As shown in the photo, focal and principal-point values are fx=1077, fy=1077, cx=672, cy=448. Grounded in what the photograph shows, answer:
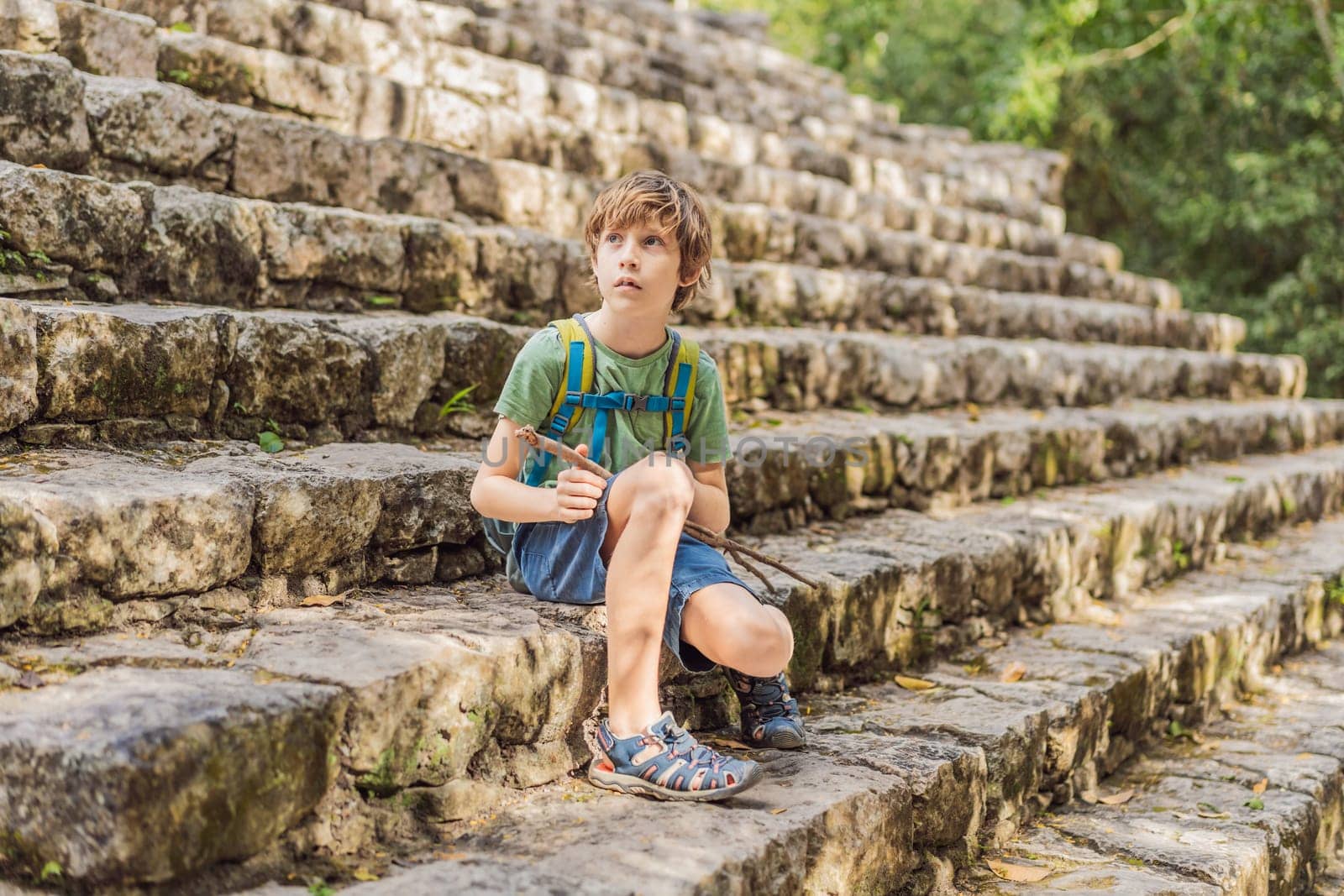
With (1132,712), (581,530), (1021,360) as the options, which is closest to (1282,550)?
(1021,360)

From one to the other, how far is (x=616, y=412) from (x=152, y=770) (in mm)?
1123

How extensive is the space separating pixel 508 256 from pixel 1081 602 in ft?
7.45

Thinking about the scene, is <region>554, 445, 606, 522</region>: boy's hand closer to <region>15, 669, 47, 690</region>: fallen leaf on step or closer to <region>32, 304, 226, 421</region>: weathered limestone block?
<region>15, 669, 47, 690</region>: fallen leaf on step

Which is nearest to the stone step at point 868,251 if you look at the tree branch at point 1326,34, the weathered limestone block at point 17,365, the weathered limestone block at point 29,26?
the weathered limestone block at point 29,26

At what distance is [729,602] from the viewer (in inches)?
80.0

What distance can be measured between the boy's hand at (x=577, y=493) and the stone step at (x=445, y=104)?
2.16 metres

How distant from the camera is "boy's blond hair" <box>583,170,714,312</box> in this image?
209cm

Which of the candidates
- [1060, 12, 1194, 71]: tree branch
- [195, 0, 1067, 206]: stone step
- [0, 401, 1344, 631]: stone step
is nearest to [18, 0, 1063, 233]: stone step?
[195, 0, 1067, 206]: stone step

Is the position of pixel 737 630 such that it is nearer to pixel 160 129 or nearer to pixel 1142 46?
pixel 160 129

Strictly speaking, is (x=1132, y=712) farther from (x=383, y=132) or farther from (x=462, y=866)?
(x=383, y=132)

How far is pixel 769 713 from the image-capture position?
229 cm

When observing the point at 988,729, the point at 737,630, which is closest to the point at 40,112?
the point at 737,630

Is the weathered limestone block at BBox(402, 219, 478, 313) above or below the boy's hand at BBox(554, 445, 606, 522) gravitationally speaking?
above

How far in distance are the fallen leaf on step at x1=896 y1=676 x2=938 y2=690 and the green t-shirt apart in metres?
0.95
